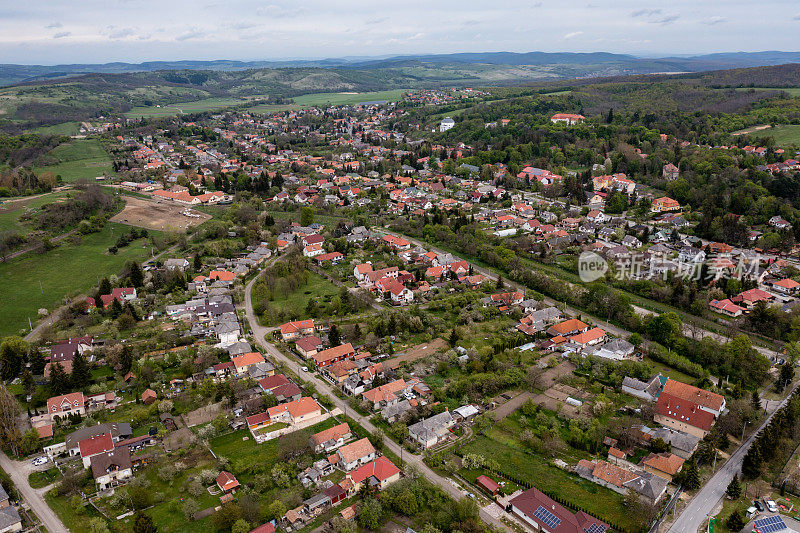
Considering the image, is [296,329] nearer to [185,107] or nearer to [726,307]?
[726,307]

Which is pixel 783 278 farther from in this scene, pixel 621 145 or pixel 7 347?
pixel 7 347

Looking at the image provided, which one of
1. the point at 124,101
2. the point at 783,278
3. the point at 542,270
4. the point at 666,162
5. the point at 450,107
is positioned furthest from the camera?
the point at 124,101

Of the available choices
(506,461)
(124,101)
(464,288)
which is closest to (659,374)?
(506,461)

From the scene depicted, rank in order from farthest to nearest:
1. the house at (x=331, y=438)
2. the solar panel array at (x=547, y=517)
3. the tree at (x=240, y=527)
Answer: the house at (x=331, y=438)
the solar panel array at (x=547, y=517)
the tree at (x=240, y=527)

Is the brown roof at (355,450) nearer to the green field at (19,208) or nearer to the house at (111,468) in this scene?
the house at (111,468)

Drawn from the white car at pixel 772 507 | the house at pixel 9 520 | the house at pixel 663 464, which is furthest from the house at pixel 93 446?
the white car at pixel 772 507

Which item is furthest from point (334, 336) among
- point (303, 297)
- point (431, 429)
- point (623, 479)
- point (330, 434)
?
point (623, 479)

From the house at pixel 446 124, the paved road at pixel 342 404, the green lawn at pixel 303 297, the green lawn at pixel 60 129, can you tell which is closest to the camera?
the paved road at pixel 342 404
